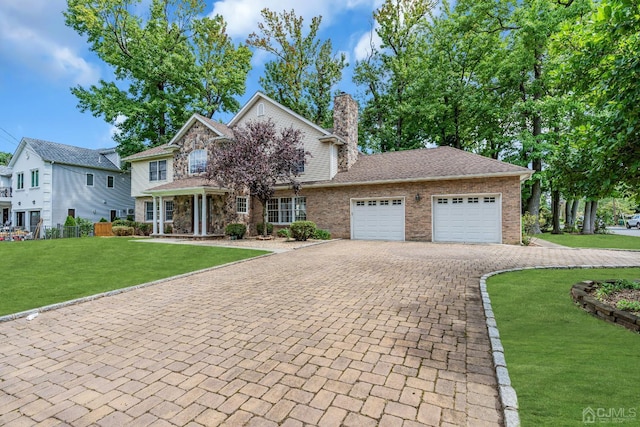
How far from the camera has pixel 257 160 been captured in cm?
1539

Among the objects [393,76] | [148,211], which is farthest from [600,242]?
[148,211]

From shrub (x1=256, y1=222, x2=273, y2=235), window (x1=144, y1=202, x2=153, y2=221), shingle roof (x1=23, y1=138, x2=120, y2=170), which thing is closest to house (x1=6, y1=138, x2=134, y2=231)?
shingle roof (x1=23, y1=138, x2=120, y2=170)

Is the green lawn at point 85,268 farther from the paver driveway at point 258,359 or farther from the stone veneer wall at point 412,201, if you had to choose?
the stone veneer wall at point 412,201

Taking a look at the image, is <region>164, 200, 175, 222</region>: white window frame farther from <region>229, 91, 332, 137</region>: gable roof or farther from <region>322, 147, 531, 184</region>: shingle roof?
<region>322, 147, 531, 184</region>: shingle roof

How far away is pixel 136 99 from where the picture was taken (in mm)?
28016

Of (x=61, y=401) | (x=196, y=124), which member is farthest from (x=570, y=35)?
(x=196, y=124)

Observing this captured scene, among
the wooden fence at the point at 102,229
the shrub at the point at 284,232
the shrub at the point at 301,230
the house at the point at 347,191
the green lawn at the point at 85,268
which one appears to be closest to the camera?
the green lawn at the point at 85,268

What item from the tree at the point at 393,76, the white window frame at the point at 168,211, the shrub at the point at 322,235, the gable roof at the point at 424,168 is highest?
the tree at the point at 393,76

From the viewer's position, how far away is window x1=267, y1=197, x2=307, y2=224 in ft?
61.2

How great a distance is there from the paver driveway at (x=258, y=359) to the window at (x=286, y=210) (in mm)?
12337

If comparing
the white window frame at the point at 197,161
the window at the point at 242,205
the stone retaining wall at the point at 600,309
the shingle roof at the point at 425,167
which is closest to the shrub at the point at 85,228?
the white window frame at the point at 197,161

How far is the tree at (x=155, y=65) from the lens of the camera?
25781 mm

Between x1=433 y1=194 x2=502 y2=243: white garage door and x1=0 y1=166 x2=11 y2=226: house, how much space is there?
3668cm

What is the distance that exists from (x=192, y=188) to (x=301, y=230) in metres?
7.15
